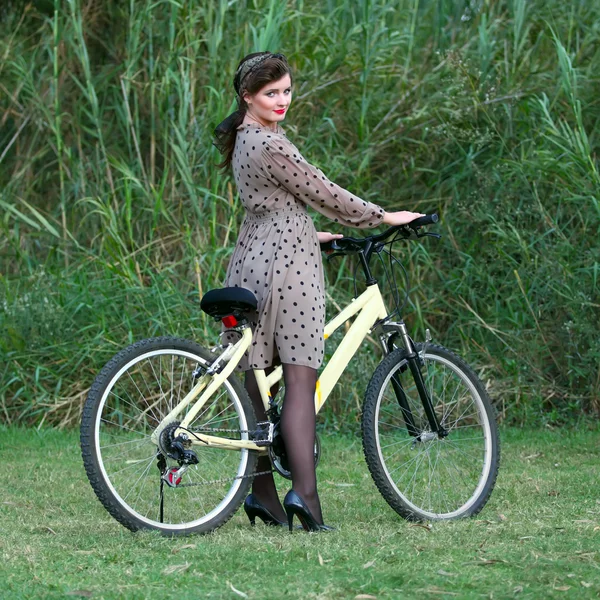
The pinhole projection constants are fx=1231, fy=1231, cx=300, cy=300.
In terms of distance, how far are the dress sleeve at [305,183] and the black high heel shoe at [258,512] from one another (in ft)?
3.65

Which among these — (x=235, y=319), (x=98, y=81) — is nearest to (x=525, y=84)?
(x=98, y=81)

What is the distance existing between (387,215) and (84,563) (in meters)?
1.67

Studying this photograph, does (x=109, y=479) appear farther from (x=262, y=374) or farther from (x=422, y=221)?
(x=422, y=221)

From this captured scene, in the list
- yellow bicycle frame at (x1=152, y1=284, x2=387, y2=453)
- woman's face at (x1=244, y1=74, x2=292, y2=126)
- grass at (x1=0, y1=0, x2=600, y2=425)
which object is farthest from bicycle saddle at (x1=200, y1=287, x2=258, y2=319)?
grass at (x1=0, y1=0, x2=600, y2=425)

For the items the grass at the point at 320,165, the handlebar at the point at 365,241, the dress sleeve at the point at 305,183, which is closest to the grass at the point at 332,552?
the handlebar at the point at 365,241

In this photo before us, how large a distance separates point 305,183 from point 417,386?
0.93 m

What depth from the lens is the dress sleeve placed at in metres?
4.41

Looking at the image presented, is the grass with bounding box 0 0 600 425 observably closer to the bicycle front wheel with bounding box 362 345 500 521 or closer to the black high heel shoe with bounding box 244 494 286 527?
the bicycle front wheel with bounding box 362 345 500 521

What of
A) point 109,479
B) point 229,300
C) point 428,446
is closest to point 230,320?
point 229,300

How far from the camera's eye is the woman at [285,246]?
441cm

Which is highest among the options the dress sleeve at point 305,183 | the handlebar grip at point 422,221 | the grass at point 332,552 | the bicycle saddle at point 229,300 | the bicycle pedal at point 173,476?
the dress sleeve at point 305,183

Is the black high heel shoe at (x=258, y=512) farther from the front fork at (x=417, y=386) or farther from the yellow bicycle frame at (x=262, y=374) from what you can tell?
the front fork at (x=417, y=386)

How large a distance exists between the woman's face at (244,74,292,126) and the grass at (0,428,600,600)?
1512 millimetres

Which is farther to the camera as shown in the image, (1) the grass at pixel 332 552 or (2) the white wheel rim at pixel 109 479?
(2) the white wheel rim at pixel 109 479
